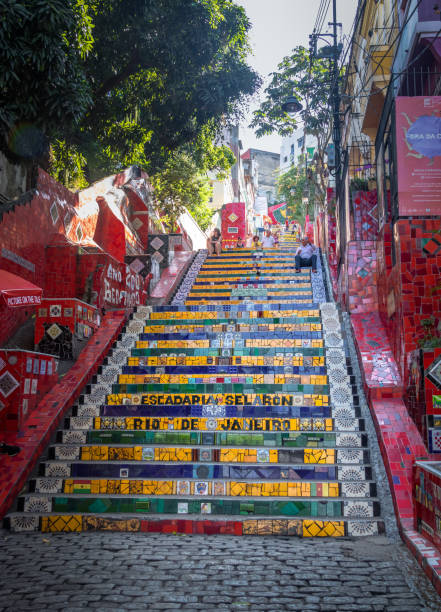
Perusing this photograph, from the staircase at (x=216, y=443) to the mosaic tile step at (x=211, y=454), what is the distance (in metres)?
0.01

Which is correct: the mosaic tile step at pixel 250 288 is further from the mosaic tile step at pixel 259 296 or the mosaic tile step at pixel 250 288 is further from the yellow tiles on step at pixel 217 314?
the yellow tiles on step at pixel 217 314

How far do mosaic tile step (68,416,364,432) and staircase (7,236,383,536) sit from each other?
0.5 inches

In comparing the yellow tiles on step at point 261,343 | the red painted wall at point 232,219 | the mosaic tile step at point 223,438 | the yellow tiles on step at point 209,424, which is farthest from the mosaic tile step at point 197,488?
the red painted wall at point 232,219

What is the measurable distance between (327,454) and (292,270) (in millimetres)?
10556

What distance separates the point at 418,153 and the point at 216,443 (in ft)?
16.8

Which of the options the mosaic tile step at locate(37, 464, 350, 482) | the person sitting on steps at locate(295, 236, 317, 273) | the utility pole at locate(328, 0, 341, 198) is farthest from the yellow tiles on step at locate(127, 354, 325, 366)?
the person sitting on steps at locate(295, 236, 317, 273)

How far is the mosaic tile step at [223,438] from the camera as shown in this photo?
6547 millimetres

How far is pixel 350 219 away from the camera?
43.0ft

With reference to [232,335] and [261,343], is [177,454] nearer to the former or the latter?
[261,343]

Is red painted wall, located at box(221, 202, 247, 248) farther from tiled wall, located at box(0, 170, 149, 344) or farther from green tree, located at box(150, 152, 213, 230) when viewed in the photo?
tiled wall, located at box(0, 170, 149, 344)

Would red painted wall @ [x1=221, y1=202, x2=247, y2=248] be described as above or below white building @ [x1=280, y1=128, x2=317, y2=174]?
below

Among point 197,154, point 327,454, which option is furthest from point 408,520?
point 197,154

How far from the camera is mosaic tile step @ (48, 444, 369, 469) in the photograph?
249 inches

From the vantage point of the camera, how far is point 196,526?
217 inches
